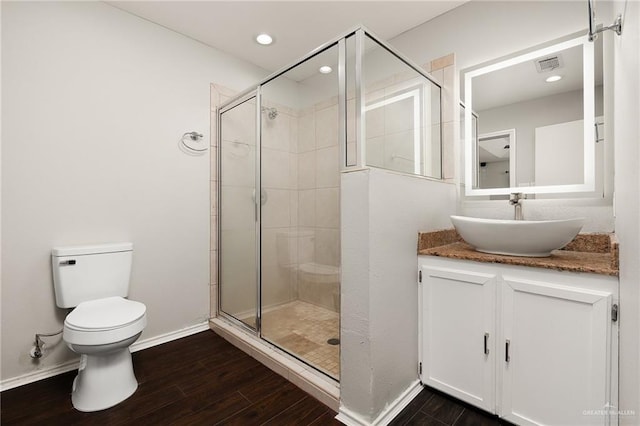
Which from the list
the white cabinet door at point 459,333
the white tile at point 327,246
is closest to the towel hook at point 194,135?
the white tile at point 327,246

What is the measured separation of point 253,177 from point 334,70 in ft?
3.48

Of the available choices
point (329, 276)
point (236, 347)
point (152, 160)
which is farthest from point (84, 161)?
point (329, 276)

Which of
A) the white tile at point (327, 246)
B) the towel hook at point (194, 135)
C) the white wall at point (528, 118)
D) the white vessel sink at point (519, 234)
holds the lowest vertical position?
the white tile at point (327, 246)

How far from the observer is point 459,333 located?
149 centimetres

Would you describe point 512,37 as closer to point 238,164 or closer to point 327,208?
point 327,208

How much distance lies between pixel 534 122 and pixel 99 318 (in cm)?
273

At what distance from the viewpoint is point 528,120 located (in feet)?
5.79

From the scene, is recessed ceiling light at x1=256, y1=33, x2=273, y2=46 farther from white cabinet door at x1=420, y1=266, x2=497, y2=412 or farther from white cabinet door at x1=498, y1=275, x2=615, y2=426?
white cabinet door at x1=498, y1=275, x2=615, y2=426

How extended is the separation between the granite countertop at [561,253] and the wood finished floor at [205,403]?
781 mm

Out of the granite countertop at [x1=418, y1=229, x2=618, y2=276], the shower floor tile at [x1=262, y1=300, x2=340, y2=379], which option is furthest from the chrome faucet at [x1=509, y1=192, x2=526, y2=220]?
the shower floor tile at [x1=262, y1=300, x2=340, y2=379]

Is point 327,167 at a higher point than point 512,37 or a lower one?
lower

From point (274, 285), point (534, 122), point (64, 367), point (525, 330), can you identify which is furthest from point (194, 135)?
point (525, 330)

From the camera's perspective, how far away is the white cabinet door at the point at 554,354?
1.12 m

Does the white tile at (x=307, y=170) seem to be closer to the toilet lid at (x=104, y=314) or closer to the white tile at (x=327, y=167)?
the white tile at (x=327, y=167)
